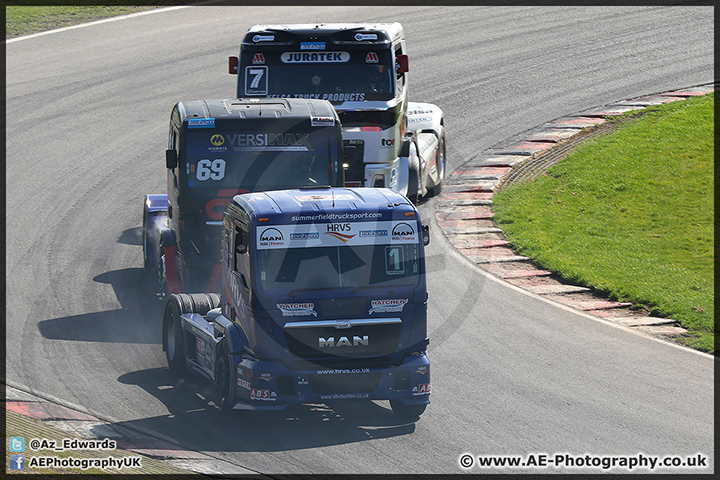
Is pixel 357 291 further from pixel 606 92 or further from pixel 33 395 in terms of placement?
pixel 606 92

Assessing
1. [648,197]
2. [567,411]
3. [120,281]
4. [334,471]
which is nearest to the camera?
[334,471]

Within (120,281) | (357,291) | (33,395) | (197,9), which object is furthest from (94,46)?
(357,291)

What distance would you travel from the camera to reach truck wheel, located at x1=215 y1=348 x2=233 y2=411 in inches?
431

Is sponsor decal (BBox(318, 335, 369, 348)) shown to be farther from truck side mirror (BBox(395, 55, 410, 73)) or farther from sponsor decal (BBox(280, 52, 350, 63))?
truck side mirror (BBox(395, 55, 410, 73))

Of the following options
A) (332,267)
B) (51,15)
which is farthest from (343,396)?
(51,15)

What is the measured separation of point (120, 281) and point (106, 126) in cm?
967

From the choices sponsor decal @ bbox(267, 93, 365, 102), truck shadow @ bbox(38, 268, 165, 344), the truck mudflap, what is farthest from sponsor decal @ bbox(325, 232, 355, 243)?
sponsor decal @ bbox(267, 93, 365, 102)

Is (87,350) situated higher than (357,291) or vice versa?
(357,291)

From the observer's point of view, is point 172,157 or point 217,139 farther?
point 172,157

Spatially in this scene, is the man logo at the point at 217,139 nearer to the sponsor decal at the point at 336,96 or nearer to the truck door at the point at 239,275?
the truck door at the point at 239,275

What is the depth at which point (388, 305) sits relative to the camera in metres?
10.6

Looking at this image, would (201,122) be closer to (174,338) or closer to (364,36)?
(174,338)

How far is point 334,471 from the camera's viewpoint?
979 centimetres

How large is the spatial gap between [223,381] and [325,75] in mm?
8327
